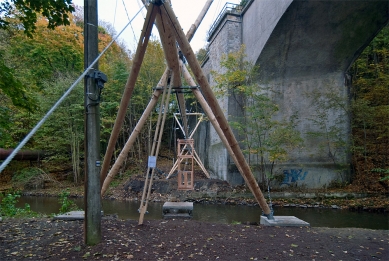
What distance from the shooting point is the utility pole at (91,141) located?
3.39 m

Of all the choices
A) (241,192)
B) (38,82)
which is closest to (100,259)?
(241,192)

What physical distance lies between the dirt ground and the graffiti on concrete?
9.40 meters

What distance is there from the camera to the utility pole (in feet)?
11.1

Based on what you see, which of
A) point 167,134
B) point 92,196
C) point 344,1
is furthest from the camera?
point 167,134

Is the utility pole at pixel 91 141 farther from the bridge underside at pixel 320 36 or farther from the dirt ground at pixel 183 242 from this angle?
the bridge underside at pixel 320 36

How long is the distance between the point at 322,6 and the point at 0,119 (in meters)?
11.7

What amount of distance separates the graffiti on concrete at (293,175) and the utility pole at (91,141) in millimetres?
12194

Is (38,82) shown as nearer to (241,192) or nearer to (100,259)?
(241,192)

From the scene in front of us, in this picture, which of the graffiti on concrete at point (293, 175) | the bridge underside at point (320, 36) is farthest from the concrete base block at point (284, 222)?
the graffiti on concrete at point (293, 175)

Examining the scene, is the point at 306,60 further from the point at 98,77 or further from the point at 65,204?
A: the point at 98,77

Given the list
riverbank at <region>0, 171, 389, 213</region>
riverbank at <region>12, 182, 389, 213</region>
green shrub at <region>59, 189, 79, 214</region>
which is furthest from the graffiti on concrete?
green shrub at <region>59, 189, 79, 214</region>

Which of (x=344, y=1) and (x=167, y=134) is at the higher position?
(x=344, y=1)

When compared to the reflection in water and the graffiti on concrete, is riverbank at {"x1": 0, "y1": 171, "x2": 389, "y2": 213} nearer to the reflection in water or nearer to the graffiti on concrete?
the graffiti on concrete

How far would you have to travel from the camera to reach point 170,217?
5398 millimetres
